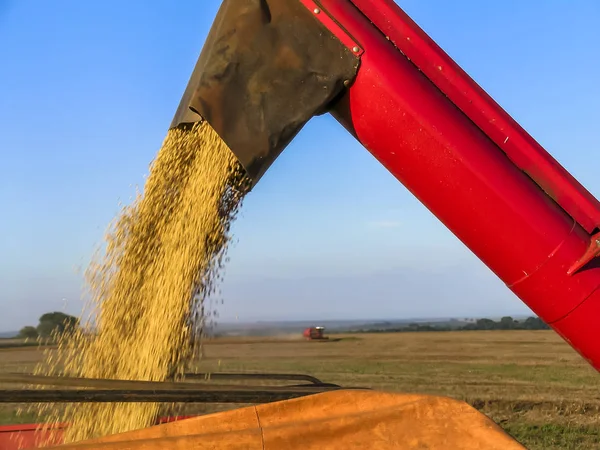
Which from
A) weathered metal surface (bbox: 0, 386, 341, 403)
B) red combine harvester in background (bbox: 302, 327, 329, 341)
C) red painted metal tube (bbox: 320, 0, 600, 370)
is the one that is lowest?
weathered metal surface (bbox: 0, 386, 341, 403)

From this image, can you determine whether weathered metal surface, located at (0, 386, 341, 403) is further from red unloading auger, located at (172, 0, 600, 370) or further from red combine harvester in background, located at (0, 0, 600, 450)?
red unloading auger, located at (172, 0, 600, 370)

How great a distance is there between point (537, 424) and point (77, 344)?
7.46 metres

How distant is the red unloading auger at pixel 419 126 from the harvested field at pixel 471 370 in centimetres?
203

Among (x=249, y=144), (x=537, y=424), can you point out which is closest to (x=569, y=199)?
(x=249, y=144)

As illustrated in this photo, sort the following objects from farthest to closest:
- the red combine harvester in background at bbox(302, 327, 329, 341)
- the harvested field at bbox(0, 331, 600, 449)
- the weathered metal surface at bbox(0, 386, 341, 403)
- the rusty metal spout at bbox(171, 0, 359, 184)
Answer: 1. the red combine harvester in background at bbox(302, 327, 329, 341)
2. the harvested field at bbox(0, 331, 600, 449)
3. the rusty metal spout at bbox(171, 0, 359, 184)
4. the weathered metal surface at bbox(0, 386, 341, 403)

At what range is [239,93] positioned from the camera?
6.99 ft

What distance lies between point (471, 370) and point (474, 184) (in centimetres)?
1389

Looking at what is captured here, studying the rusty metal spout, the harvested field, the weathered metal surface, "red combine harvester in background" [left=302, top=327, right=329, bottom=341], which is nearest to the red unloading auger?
the rusty metal spout

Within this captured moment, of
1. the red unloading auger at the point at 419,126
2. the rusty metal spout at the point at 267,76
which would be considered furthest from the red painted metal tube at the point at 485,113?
the rusty metal spout at the point at 267,76

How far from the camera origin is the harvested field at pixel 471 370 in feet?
30.6

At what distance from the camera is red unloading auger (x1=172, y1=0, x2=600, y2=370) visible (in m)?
2.15

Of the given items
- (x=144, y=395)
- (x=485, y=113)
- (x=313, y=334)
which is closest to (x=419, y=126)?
(x=485, y=113)

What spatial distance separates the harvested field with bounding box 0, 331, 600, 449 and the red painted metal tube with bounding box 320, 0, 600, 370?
2.05 m

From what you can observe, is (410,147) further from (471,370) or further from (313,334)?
(313,334)
